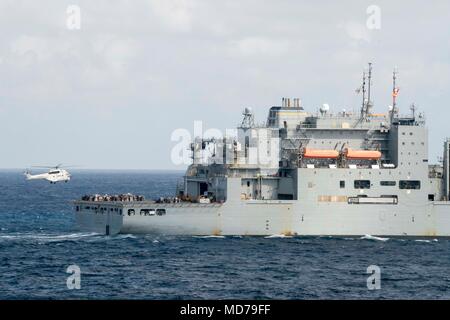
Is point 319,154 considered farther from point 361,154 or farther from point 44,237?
point 44,237

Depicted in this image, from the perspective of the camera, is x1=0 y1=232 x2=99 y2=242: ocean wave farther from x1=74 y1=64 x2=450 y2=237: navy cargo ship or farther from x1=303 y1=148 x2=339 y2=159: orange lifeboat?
x1=303 y1=148 x2=339 y2=159: orange lifeboat

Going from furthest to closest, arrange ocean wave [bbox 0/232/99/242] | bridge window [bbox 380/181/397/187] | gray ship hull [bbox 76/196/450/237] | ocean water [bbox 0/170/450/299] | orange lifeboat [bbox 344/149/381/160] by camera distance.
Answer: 1. orange lifeboat [bbox 344/149/381/160]
2. bridge window [bbox 380/181/397/187]
3. ocean wave [bbox 0/232/99/242]
4. gray ship hull [bbox 76/196/450/237]
5. ocean water [bbox 0/170/450/299]

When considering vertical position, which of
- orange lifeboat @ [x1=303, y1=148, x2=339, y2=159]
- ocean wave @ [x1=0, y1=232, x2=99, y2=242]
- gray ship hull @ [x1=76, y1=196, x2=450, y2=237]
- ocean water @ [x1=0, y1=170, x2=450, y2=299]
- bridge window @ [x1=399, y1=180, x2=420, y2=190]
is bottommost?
ocean water @ [x1=0, y1=170, x2=450, y2=299]

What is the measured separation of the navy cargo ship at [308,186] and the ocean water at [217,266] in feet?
3.28

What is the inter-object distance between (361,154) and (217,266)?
17186 mm

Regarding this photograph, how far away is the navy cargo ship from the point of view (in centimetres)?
6253

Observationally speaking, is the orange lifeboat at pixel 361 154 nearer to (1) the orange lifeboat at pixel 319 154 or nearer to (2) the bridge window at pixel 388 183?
(1) the orange lifeboat at pixel 319 154

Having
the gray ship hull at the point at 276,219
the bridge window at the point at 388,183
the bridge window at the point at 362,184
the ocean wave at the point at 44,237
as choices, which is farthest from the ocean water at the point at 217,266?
the bridge window at the point at 388,183

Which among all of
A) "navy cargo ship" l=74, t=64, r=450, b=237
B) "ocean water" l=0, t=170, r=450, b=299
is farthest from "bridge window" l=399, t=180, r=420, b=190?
"ocean water" l=0, t=170, r=450, b=299

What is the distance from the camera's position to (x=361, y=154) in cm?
6506

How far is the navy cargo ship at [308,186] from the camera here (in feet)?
205

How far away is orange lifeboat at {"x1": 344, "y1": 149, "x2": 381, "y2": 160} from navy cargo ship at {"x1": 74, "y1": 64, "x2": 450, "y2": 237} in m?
0.07
